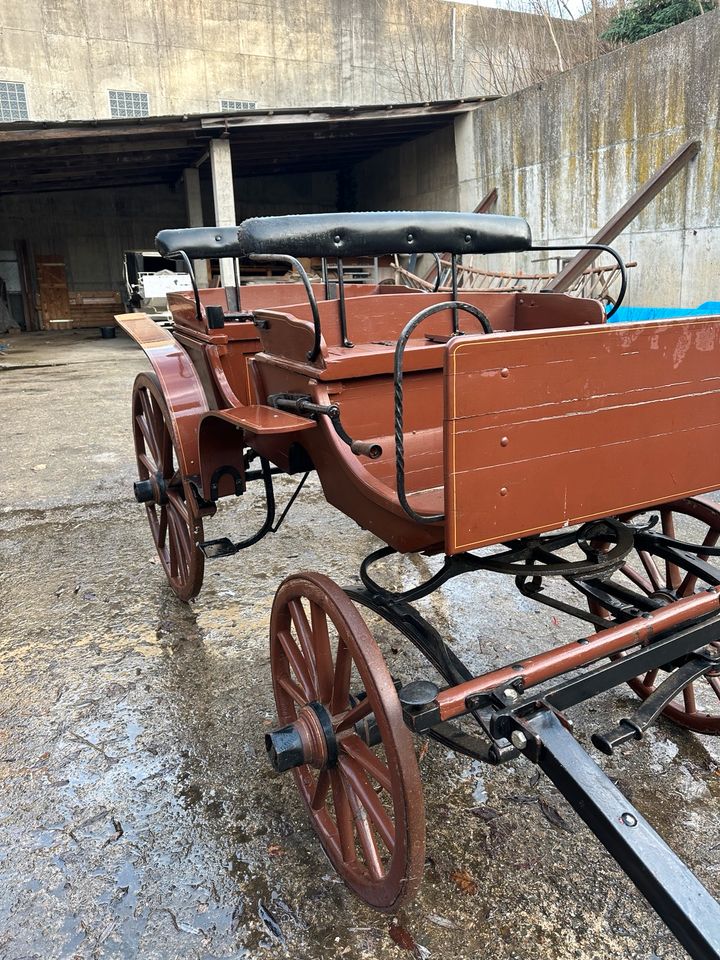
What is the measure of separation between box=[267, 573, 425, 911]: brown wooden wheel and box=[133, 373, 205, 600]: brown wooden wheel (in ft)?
3.40

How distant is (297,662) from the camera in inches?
77.0

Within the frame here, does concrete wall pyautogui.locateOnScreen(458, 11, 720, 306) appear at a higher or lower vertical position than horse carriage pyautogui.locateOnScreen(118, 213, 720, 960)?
higher

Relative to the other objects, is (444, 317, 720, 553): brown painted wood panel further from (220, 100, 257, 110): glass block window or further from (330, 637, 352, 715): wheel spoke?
(220, 100, 257, 110): glass block window

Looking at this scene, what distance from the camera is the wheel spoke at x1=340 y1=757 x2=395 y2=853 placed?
61.7 inches

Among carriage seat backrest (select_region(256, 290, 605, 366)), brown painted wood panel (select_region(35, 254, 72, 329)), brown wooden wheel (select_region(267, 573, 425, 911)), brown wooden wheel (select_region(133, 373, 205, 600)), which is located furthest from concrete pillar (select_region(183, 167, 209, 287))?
brown wooden wheel (select_region(267, 573, 425, 911))

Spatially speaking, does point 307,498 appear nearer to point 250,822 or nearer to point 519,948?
point 250,822

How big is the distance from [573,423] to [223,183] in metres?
12.3

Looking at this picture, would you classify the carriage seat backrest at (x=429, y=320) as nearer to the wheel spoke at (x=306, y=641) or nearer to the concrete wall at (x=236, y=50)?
the wheel spoke at (x=306, y=641)

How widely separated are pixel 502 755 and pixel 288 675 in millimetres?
874

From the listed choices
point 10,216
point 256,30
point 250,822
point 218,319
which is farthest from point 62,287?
point 250,822

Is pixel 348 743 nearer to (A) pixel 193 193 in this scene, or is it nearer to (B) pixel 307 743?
(B) pixel 307 743

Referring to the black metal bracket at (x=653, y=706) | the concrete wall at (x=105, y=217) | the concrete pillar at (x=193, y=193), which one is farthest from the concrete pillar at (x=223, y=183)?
the black metal bracket at (x=653, y=706)

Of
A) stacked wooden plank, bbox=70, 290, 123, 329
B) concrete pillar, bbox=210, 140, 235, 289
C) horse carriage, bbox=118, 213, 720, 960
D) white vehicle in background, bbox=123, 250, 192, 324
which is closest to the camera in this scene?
horse carriage, bbox=118, 213, 720, 960

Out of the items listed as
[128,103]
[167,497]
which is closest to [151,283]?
[128,103]
